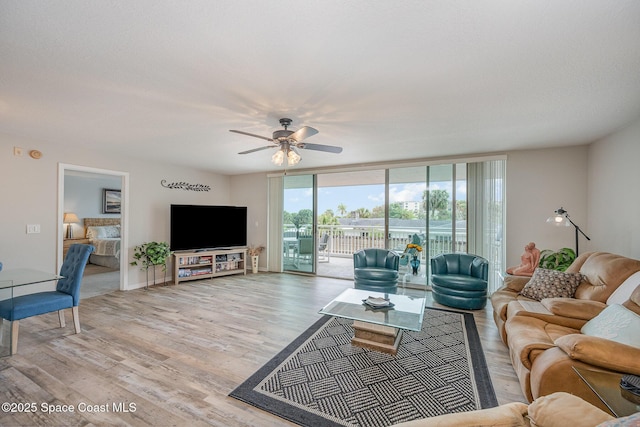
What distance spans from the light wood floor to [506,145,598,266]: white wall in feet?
5.21

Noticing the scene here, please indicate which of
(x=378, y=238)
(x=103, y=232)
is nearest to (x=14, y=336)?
(x=103, y=232)

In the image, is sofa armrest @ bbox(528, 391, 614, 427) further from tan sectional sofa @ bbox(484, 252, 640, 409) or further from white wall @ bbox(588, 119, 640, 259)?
white wall @ bbox(588, 119, 640, 259)

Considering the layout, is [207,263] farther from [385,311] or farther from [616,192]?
[616,192]

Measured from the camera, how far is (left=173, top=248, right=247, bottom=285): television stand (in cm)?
532

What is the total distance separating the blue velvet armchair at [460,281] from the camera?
147 inches

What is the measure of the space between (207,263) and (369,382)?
4.58 meters

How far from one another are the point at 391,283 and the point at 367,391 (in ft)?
7.96

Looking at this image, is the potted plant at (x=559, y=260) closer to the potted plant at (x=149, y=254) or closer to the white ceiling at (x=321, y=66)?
the white ceiling at (x=321, y=66)

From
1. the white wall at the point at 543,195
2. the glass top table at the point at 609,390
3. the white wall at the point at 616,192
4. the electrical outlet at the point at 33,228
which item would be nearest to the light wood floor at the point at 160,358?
the glass top table at the point at 609,390

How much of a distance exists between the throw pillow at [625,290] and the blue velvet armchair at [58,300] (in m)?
5.14

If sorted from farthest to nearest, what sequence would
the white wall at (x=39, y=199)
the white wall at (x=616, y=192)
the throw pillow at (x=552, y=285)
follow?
the white wall at (x=39, y=199), the white wall at (x=616, y=192), the throw pillow at (x=552, y=285)

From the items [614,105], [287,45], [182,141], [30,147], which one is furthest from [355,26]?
[30,147]

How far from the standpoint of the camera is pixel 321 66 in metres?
1.87

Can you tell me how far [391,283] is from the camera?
430 centimetres
